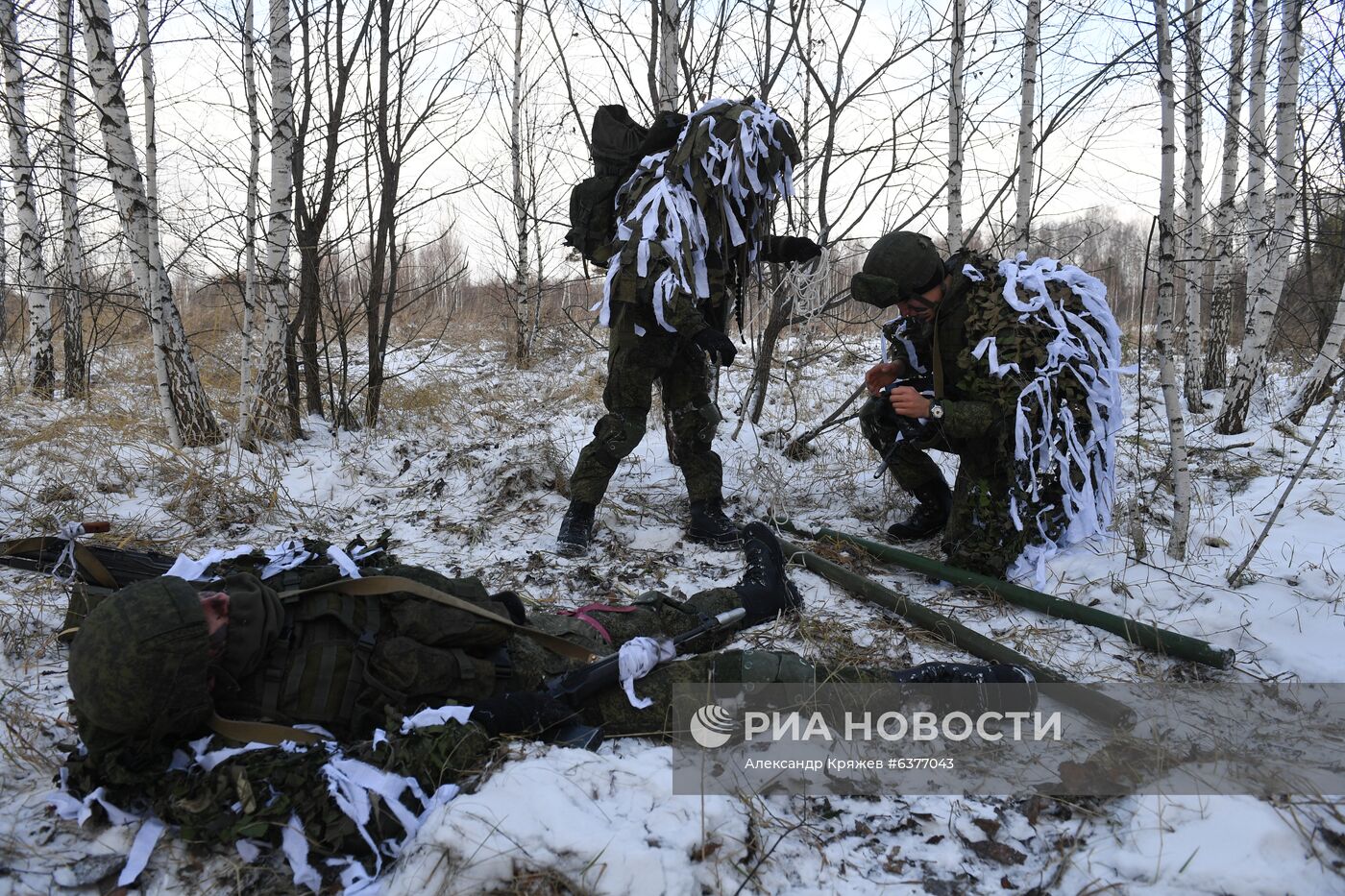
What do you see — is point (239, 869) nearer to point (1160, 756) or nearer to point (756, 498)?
point (1160, 756)

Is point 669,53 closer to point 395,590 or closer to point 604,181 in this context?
point 604,181

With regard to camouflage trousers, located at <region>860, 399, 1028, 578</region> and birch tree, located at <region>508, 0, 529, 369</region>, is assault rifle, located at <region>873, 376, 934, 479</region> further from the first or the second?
birch tree, located at <region>508, 0, 529, 369</region>

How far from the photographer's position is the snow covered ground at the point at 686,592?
1.47 meters

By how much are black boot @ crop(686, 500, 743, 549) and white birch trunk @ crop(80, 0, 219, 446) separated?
12.0 feet

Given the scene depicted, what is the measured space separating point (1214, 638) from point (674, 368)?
2.44 meters

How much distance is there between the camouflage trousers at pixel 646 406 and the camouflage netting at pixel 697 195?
0.60ft

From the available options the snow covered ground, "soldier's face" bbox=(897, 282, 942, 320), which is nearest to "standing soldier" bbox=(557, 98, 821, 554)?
the snow covered ground

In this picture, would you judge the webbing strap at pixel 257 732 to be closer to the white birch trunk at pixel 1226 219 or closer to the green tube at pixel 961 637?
the green tube at pixel 961 637

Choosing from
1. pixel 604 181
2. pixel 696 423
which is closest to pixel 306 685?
pixel 696 423

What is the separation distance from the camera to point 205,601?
176 centimetres

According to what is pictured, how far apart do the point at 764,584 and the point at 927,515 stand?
133 cm

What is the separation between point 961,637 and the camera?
2.45m

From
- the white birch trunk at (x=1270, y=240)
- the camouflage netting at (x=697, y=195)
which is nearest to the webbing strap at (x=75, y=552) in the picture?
the camouflage netting at (x=697, y=195)

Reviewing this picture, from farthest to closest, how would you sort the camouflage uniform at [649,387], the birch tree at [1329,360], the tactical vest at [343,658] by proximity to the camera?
the birch tree at [1329,360]
the camouflage uniform at [649,387]
the tactical vest at [343,658]
